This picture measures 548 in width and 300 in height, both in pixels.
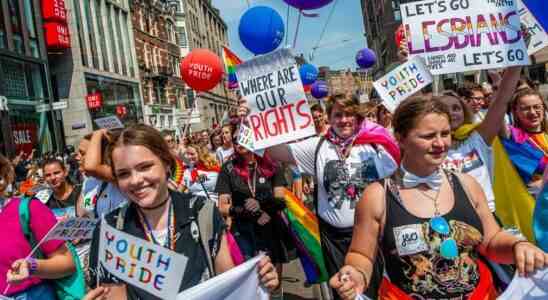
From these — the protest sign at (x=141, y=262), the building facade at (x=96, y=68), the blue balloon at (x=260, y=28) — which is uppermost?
the building facade at (x=96, y=68)

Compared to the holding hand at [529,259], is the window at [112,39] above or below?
above

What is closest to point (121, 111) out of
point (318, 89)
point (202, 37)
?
point (318, 89)

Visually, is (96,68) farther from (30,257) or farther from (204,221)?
(204,221)

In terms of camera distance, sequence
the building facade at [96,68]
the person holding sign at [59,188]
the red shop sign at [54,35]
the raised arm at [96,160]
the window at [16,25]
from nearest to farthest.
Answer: the raised arm at [96,160] → the person holding sign at [59,188] → the window at [16,25] → the red shop sign at [54,35] → the building facade at [96,68]

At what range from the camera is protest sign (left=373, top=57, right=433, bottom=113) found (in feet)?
15.7

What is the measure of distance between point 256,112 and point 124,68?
33.1 meters

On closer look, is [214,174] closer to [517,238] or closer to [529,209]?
[529,209]

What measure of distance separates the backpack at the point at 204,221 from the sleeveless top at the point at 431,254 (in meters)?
0.76

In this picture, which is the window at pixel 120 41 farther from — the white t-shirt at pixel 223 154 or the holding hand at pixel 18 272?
the holding hand at pixel 18 272

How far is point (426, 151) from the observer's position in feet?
7.26

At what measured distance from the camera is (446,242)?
6.86 feet

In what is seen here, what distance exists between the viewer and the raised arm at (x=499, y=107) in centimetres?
322

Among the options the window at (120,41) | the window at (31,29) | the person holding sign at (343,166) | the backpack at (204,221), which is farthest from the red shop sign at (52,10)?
the backpack at (204,221)

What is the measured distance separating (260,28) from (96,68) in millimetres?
26676
